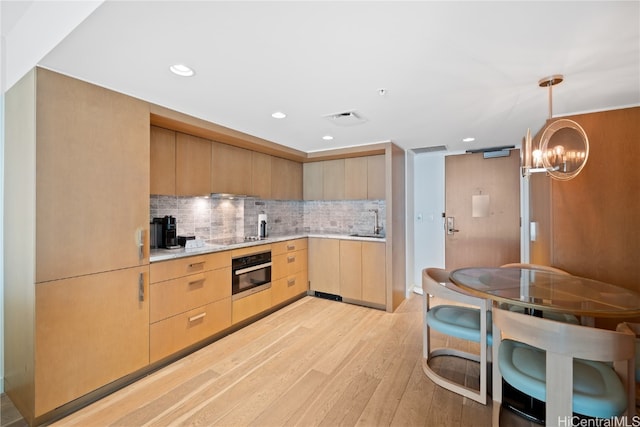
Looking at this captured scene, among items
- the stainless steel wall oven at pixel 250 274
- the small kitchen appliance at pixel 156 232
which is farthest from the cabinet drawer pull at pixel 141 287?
the stainless steel wall oven at pixel 250 274

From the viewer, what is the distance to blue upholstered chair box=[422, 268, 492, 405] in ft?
6.63

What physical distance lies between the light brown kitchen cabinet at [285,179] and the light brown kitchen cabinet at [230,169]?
480 millimetres

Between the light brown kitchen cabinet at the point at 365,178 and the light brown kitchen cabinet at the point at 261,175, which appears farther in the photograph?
the light brown kitchen cabinet at the point at 365,178

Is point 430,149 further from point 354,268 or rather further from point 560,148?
point 560,148

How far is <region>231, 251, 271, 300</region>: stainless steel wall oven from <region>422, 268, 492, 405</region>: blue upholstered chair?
1.88 metres

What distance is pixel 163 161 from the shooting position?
270 centimetres

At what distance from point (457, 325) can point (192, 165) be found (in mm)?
2865

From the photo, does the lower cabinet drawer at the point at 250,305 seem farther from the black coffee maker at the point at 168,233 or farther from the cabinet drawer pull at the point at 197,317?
the black coffee maker at the point at 168,233

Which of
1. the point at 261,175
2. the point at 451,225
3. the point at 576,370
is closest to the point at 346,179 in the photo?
the point at 261,175

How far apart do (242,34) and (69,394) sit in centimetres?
246

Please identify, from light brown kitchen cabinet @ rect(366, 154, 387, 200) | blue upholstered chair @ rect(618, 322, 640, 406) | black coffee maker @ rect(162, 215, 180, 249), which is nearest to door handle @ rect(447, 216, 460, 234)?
light brown kitchen cabinet @ rect(366, 154, 387, 200)

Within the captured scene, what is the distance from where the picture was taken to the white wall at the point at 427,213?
457cm

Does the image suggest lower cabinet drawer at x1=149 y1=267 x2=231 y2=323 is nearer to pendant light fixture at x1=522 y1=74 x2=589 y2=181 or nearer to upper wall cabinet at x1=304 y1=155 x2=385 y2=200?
upper wall cabinet at x1=304 y1=155 x2=385 y2=200

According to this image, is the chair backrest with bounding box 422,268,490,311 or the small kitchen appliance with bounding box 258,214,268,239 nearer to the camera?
the chair backrest with bounding box 422,268,490,311
